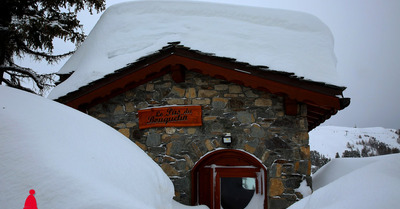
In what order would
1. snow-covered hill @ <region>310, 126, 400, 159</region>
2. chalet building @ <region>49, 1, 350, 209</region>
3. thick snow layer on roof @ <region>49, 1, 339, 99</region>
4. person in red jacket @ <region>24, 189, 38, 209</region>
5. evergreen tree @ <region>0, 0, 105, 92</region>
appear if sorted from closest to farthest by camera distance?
1. person in red jacket @ <region>24, 189, 38, 209</region>
2. chalet building @ <region>49, 1, 350, 209</region>
3. thick snow layer on roof @ <region>49, 1, 339, 99</region>
4. evergreen tree @ <region>0, 0, 105, 92</region>
5. snow-covered hill @ <region>310, 126, 400, 159</region>

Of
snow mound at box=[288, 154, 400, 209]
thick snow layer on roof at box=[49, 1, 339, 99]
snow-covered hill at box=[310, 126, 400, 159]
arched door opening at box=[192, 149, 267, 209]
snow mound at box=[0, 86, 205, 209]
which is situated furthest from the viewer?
snow-covered hill at box=[310, 126, 400, 159]

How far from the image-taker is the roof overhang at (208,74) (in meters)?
5.10

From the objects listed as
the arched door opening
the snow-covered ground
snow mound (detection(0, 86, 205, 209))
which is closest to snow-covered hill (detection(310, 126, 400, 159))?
the arched door opening

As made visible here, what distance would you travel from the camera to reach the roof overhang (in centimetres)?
510

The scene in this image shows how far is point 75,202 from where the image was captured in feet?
5.21

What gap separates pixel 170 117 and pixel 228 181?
1641 mm

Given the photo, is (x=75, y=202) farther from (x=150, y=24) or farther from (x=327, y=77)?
(x=150, y=24)

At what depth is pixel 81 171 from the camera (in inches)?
69.0

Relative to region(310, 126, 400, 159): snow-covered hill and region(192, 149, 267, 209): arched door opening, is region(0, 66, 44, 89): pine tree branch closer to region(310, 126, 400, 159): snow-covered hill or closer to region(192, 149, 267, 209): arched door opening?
region(192, 149, 267, 209): arched door opening

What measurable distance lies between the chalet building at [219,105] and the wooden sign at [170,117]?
0.8 inches

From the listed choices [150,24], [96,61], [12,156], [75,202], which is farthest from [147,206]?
[150,24]

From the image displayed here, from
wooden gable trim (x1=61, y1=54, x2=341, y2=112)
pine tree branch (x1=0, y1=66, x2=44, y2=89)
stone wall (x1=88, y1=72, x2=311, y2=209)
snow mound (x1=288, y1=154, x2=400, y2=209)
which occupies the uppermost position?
pine tree branch (x1=0, y1=66, x2=44, y2=89)

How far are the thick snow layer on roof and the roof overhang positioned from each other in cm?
19

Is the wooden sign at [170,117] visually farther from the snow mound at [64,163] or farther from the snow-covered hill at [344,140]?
the snow-covered hill at [344,140]
